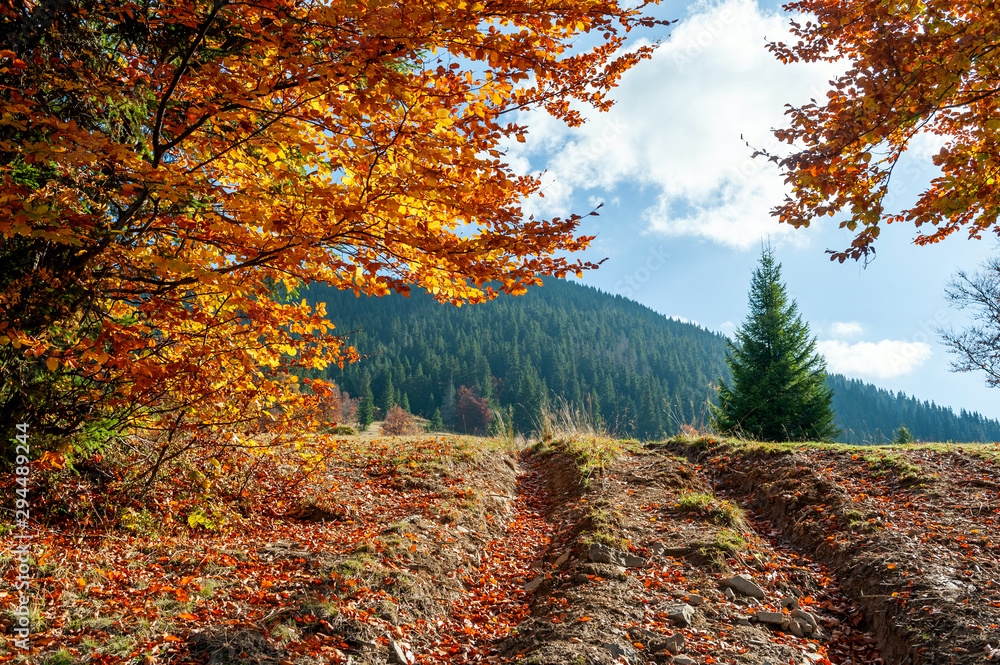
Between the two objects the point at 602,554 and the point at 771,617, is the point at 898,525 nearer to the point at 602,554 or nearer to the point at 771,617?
the point at 771,617

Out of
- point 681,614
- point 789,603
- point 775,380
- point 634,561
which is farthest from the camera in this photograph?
point 775,380

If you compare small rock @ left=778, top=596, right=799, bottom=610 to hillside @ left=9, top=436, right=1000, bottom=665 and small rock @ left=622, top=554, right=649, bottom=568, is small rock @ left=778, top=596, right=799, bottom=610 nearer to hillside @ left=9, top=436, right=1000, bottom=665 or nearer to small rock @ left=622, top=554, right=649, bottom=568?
hillside @ left=9, top=436, right=1000, bottom=665

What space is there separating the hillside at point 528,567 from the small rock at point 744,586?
0.03 metres

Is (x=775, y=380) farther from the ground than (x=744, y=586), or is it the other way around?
(x=775, y=380)

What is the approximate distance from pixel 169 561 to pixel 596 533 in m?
4.09

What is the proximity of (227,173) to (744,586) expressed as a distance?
6138 mm

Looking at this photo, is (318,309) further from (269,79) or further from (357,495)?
(357,495)

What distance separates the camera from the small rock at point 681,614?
12.4 feet

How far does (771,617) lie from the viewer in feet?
12.8

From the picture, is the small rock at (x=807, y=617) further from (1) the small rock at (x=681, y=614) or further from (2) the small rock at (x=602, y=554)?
(2) the small rock at (x=602, y=554)

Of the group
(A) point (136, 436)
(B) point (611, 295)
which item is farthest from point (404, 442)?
(B) point (611, 295)

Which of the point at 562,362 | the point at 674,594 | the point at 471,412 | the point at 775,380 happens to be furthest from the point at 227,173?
the point at 562,362

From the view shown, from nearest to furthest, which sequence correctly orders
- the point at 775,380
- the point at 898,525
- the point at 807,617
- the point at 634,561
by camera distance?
the point at 807,617, the point at 634,561, the point at 898,525, the point at 775,380

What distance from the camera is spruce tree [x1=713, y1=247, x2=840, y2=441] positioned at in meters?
14.3
